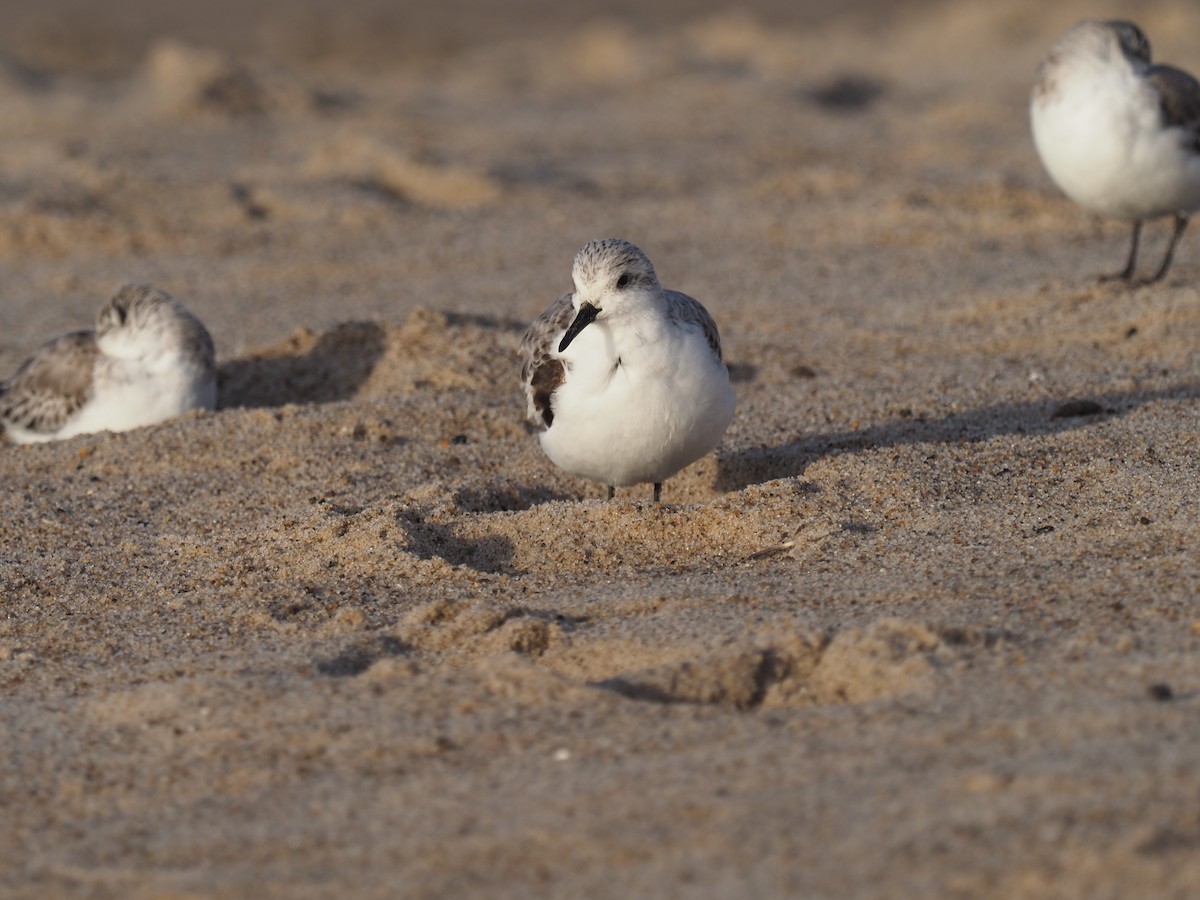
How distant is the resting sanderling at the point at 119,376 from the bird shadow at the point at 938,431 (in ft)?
9.00

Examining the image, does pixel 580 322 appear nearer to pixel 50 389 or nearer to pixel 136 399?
pixel 136 399

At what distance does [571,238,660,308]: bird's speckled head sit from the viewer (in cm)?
537

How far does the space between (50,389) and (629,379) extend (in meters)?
3.78

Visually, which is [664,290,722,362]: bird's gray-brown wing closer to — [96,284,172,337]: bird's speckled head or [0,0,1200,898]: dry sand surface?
[0,0,1200,898]: dry sand surface

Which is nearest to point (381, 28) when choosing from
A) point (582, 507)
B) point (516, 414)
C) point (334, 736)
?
point (516, 414)

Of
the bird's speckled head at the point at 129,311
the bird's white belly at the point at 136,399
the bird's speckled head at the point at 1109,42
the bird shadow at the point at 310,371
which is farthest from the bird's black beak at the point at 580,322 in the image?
the bird's speckled head at the point at 1109,42

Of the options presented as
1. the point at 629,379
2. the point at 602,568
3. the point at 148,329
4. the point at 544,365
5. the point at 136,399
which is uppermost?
the point at 148,329

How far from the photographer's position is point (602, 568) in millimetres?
5188

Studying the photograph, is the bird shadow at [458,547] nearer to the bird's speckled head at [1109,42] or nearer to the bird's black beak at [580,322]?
the bird's black beak at [580,322]

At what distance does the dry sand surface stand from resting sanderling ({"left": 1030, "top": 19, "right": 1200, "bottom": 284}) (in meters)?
0.50

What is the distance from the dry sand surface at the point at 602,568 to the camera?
340cm

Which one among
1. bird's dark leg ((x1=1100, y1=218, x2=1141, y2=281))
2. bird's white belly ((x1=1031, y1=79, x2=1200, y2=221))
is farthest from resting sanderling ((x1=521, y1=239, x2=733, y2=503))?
bird's dark leg ((x1=1100, y1=218, x2=1141, y2=281))

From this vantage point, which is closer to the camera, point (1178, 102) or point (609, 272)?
point (609, 272)

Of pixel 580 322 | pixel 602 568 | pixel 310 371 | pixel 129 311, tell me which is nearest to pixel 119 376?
pixel 129 311
